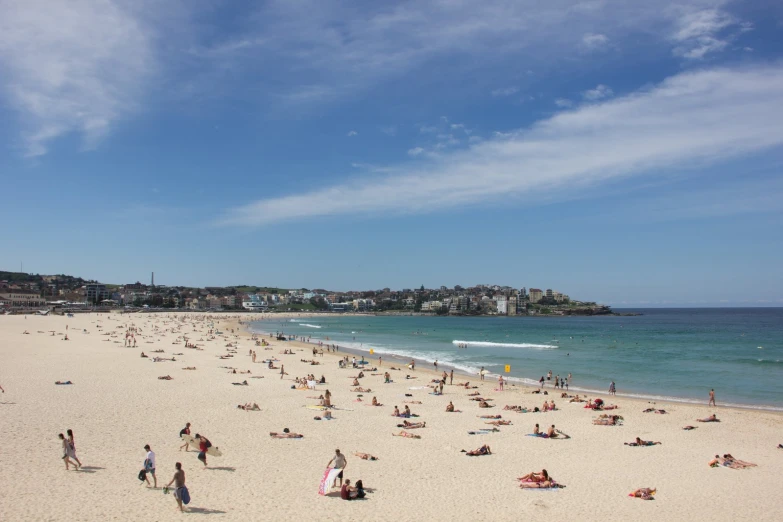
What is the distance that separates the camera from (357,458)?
1358 centimetres

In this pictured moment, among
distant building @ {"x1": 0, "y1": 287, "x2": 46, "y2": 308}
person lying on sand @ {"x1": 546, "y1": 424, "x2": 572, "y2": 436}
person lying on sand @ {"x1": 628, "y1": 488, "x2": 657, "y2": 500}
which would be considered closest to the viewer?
person lying on sand @ {"x1": 628, "y1": 488, "x2": 657, "y2": 500}

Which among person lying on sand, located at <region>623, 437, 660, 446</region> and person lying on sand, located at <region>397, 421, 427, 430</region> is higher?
person lying on sand, located at <region>397, 421, 427, 430</region>

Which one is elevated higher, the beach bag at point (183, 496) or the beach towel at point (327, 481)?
the beach bag at point (183, 496)

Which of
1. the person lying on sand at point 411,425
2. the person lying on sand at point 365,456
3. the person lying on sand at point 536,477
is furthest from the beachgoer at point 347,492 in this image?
the person lying on sand at point 411,425

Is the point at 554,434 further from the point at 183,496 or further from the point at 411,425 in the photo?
the point at 183,496

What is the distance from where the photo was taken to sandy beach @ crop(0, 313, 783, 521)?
10.2 m

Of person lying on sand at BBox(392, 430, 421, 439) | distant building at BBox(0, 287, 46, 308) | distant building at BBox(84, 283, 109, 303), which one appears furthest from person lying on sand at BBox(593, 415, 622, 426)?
distant building at BBox(84, 283, 109, 303)

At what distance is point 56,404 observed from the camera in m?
17.9

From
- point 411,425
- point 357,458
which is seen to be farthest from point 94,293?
point 357,458

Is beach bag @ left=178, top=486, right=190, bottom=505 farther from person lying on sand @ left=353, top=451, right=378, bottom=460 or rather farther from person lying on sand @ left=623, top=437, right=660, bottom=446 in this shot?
person lying on sand @ left=623, top=437, right=660, bottom=446

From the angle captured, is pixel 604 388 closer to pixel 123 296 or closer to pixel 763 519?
pixel 763 519

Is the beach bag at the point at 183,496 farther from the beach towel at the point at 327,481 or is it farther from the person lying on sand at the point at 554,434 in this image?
the person lying on sand at the point at 554,434

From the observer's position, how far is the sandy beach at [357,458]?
10.2 metres

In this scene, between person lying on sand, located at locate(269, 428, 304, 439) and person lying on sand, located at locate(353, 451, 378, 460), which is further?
person lying on sand, located at locate(269, 428, 304, 439)
